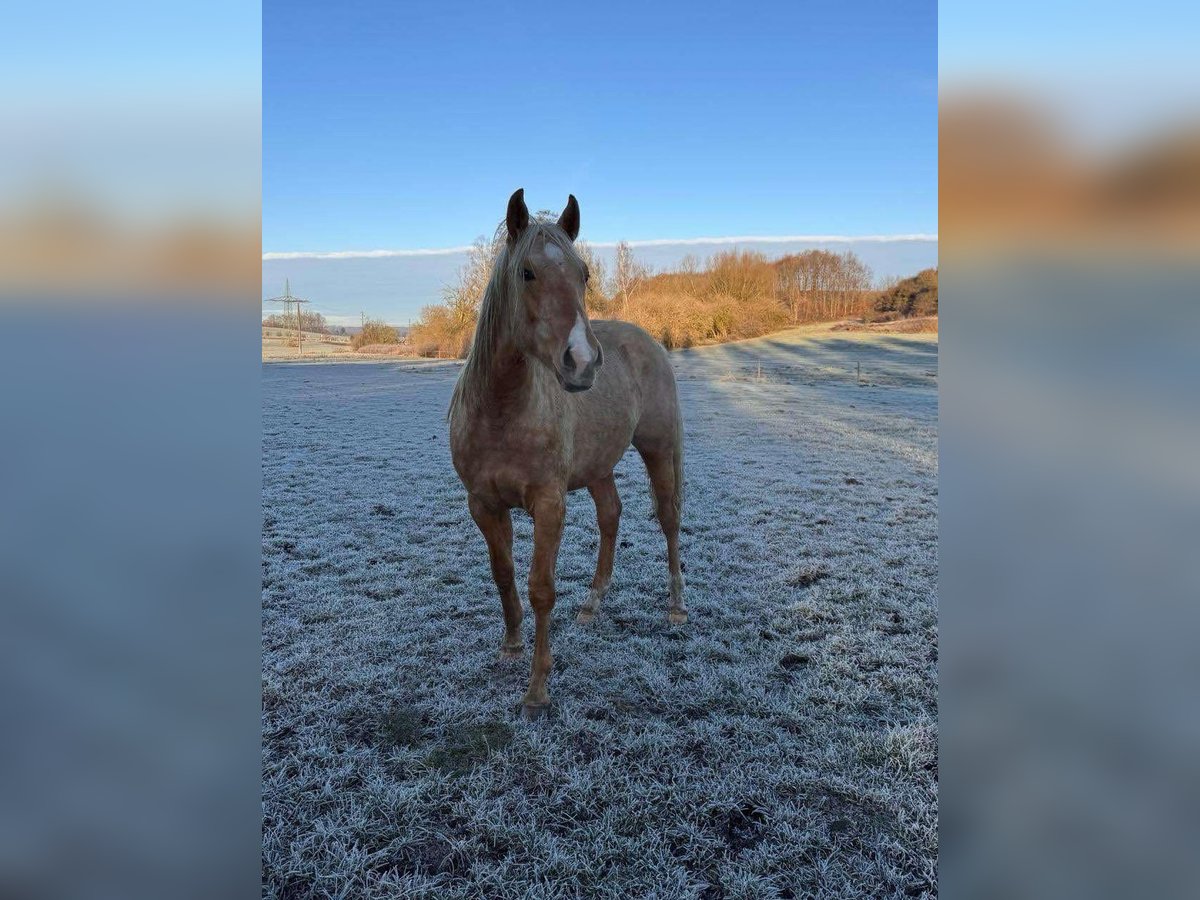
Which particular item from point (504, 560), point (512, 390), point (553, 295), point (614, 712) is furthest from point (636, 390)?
point (614, 712)

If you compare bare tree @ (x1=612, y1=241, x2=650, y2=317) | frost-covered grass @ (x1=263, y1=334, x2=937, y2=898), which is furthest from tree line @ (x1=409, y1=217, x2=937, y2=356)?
frost-covered grass @ (x1=263, y1=334, x2=937, y2=898)

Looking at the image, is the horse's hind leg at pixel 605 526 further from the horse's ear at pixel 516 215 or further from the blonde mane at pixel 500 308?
the horse's ear at pixel 516 215

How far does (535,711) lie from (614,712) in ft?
1.23

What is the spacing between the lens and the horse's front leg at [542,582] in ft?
9.03

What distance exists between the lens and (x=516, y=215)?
7.73 feet

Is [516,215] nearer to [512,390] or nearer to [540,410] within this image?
[512,390]
